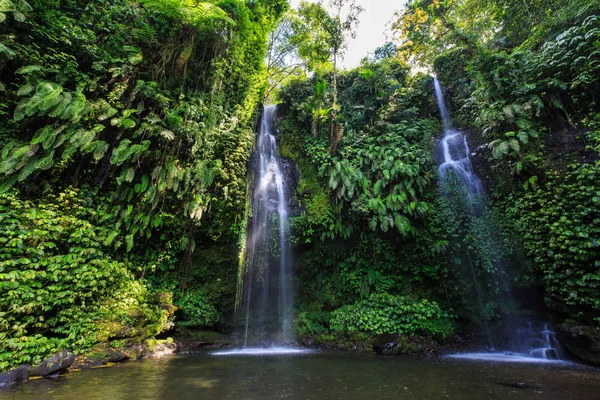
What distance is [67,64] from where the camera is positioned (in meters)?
7.68

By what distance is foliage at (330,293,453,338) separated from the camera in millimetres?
8109

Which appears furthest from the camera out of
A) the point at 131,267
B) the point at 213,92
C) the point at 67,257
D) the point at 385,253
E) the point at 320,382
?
the point at 213,92

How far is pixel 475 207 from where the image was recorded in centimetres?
870

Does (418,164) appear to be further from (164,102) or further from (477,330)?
(164,102)

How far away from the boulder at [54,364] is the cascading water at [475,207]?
29.2ft

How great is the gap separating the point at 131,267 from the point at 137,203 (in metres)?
1.94

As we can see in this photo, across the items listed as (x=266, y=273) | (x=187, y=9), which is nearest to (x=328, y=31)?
(x=187, y=9)

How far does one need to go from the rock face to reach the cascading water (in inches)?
26.4

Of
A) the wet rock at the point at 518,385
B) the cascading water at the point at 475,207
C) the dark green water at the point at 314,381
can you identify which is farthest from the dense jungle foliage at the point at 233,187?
the wet rock at the point at 518,385

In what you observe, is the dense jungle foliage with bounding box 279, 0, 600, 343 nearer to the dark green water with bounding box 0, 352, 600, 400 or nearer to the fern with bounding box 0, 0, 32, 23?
the dark green water with bounding box 0, 352, 600, 400

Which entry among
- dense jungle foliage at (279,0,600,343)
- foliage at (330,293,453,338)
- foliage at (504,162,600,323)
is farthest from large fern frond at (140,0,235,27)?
foliage at (504,162,600,323)

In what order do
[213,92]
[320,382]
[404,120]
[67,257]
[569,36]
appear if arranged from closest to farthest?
[320,382], [67,257], [569,36], [213,92], [404,120]

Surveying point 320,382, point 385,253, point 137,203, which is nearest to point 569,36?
point 385,253

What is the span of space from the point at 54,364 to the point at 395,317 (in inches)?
321
